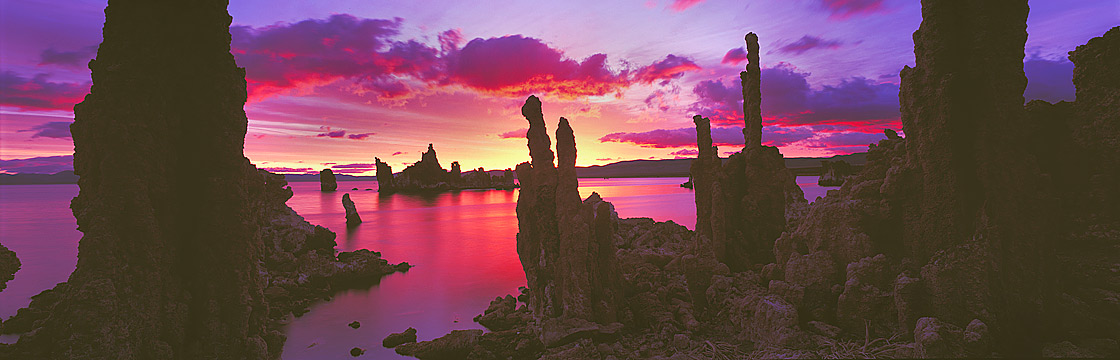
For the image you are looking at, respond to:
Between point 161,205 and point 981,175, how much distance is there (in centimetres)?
1897

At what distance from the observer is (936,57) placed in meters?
11.6

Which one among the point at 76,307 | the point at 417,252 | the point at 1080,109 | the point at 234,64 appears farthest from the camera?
the point at 417,252

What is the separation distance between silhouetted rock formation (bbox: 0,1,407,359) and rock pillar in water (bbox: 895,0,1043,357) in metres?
17.3

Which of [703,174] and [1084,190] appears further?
[703,174]

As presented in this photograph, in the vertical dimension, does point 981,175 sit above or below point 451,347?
above

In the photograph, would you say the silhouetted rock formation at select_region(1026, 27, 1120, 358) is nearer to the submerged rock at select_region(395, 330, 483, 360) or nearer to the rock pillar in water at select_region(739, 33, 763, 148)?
the rock pillar in water at select_region(739, 33, 763, 148)

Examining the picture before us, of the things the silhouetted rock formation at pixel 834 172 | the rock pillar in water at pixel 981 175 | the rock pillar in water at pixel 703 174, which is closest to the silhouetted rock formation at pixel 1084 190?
the rock pillar in water at pixel 981 175

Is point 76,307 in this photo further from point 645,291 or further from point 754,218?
point 754,218

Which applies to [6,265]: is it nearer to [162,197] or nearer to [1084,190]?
[162,197]

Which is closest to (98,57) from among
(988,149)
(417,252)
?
(988,149)

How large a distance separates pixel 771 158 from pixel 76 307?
25.9 meters

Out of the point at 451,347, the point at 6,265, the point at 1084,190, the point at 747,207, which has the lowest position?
the point at 451,347

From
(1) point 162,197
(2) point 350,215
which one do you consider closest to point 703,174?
(1) point 162,197

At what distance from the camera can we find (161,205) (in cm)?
961
